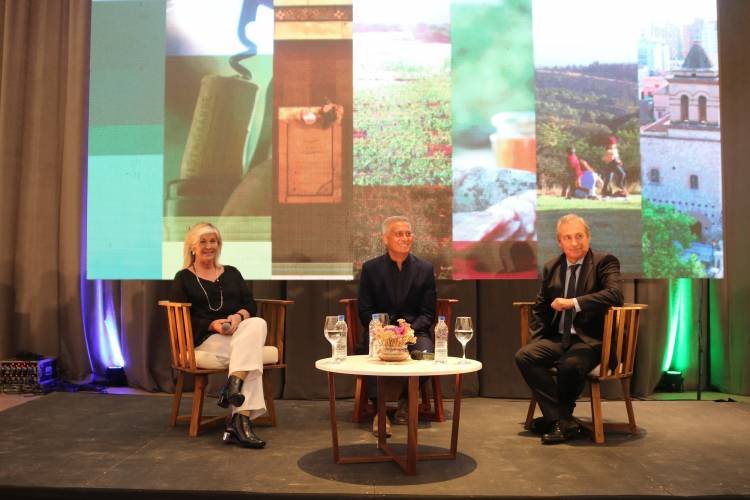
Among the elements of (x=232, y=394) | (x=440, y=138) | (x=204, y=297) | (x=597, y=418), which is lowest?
(x=597, y=418)

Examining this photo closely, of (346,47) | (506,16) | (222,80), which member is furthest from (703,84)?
(222,80)

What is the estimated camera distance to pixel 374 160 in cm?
489

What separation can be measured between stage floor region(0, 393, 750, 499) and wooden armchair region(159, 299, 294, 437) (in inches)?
3.7

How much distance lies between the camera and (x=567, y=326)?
12.0 ft

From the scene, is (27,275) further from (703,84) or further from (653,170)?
(703,84)

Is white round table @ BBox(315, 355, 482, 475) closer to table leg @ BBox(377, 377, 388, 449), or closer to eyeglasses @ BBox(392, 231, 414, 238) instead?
table leg @ BBox(377, 377, 388, 449)

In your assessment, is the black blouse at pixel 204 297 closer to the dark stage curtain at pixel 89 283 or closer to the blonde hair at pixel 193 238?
the blonde hair at pixel 193 238

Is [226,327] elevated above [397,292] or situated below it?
below

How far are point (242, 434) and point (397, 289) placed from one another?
3.92 feet

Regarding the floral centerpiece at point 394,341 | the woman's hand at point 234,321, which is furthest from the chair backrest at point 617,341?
the woman's hand at point 234,321

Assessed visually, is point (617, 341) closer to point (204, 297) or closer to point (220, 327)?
point (220, 327)

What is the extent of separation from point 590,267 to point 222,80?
2.75m

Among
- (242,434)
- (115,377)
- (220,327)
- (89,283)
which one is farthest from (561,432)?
(89,283)

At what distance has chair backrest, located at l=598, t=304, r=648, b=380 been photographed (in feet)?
11.5
